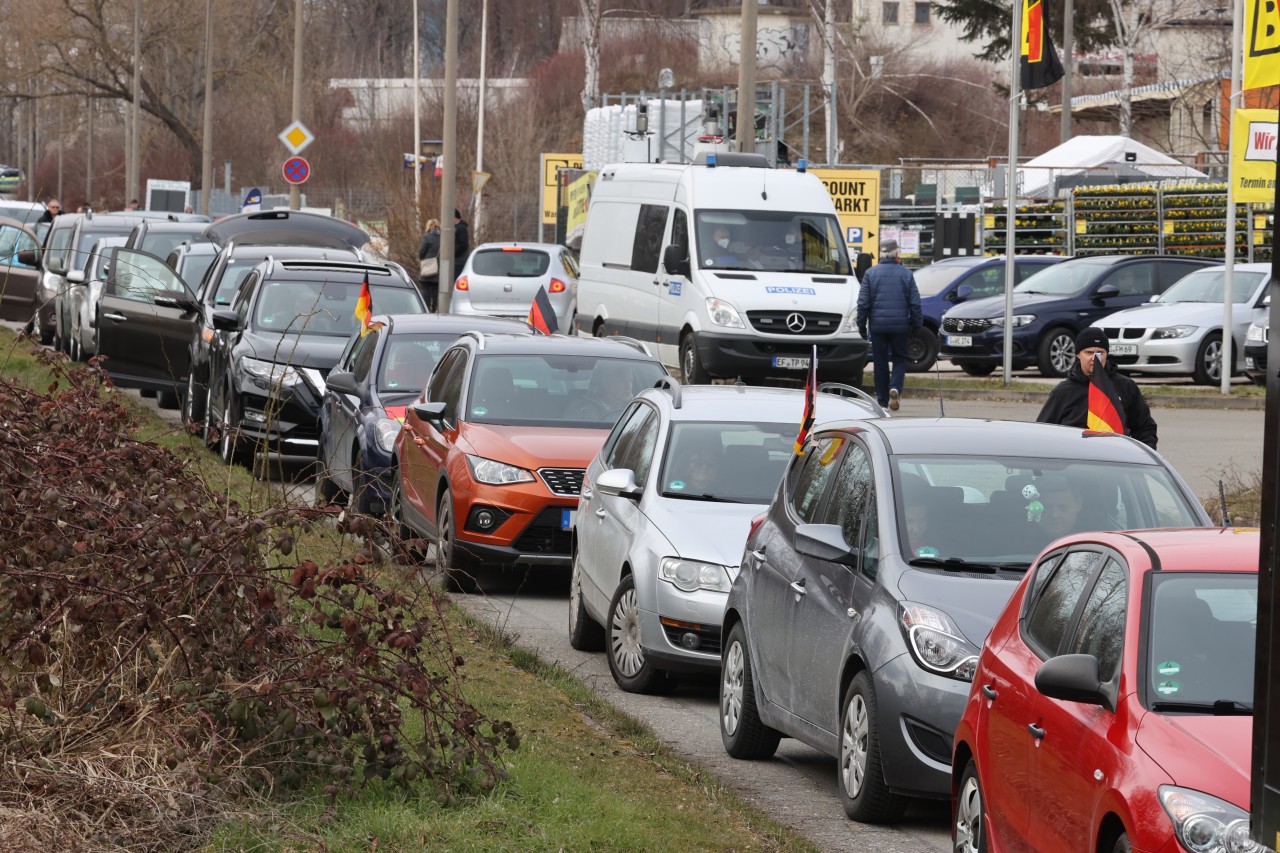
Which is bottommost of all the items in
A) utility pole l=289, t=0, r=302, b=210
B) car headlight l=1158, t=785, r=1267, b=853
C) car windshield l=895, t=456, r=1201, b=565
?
car headlight l=1158, t=785, r=1267, b=853

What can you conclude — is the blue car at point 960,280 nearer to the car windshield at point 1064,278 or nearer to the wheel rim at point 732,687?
the car windshield at point 1064,278

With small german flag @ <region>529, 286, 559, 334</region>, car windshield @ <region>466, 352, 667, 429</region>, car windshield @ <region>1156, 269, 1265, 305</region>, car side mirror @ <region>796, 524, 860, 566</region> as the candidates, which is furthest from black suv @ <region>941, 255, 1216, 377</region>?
car side mirror @ <region>796, 524, 860, 566</region>

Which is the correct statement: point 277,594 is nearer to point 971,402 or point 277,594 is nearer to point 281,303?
point 281,303

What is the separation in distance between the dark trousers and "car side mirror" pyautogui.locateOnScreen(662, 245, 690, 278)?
2378 millimetres

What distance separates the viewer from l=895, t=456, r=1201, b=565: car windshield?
302 inches

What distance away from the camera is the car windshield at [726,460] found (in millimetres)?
10500

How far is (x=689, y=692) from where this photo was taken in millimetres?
10227

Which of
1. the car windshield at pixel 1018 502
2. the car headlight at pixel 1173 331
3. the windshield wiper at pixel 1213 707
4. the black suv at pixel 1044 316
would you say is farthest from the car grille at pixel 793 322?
the windshield wiper at pixel 1213 707

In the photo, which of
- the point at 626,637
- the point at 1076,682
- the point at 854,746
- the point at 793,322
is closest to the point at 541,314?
the point at 793,322

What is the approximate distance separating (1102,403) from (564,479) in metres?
3.29

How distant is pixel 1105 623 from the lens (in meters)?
5.50

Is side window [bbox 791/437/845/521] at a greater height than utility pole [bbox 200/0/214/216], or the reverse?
utility pole [bbox 200/0/214/216]

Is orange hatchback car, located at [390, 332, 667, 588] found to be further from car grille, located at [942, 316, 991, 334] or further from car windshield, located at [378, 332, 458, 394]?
car grille, located at [942, 316, 991, 334]

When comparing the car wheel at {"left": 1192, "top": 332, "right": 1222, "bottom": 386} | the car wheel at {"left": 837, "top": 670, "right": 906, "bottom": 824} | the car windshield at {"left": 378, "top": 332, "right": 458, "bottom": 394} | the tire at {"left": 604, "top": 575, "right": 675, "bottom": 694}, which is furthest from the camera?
the car wheel at {"left": 1192, "top": 332, "right": 1222, "bottom": 386}
